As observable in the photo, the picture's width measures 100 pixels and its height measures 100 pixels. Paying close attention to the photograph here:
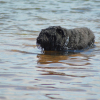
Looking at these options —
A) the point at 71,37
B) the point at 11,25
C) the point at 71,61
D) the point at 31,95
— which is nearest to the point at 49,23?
the point at 11,25

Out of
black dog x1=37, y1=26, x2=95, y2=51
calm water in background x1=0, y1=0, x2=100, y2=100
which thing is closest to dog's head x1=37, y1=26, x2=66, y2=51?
black dog x1=37, y1=26, x2=95, y2=51

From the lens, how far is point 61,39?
9023mm

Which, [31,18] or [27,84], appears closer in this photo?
[27,84]

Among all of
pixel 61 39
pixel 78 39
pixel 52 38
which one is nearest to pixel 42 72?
pixel 52 38

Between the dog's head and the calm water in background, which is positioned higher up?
the dog's head

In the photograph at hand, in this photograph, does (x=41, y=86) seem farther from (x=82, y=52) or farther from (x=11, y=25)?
(x=11, y=25)

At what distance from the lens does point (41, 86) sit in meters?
5.53

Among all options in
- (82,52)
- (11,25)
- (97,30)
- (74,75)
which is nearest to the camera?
(74,75)

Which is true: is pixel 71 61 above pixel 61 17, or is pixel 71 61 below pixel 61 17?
below

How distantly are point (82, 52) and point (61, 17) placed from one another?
8.12 m

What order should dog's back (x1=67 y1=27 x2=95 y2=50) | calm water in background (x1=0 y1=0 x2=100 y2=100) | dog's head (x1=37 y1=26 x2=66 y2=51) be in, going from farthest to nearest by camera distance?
dog's back (x1=67 y1=27 x2=95 y2=50) → dog's head (x1=37 y1=26 x2=66 y2=51) → calm water in background (x1=0 y1=0 x2=100 y2=100)

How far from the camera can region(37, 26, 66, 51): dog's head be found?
871 cm

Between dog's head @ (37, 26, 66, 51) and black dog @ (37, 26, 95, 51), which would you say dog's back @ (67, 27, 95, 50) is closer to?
black dog @ (37, 26, 95, 51)

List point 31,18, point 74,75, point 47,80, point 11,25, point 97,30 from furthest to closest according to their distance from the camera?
1. point 31,18
2. point 11,25
3. point 97,30
4. point 74,75
5. point 47,80
